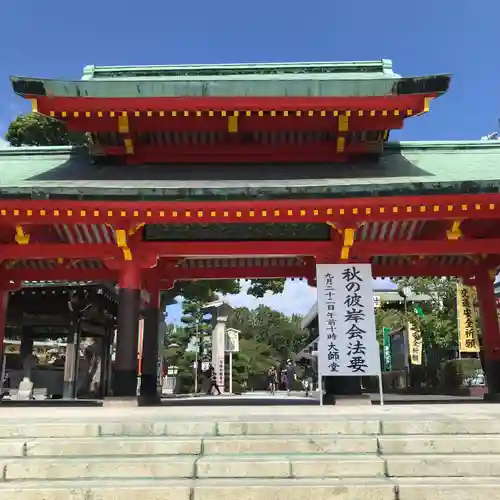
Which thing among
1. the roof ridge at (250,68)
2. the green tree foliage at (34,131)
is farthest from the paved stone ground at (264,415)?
the green tree foliage at (34,131)

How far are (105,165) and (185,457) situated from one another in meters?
9.11

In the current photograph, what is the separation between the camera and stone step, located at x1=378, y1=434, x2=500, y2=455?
636cm

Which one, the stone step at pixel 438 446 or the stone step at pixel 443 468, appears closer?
the stone step at pixel 443 468

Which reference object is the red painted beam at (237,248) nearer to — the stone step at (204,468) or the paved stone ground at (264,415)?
the paved stone ground at (264,415)

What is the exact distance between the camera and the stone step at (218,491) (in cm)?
530

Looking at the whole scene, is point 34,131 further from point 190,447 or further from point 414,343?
point 190,447

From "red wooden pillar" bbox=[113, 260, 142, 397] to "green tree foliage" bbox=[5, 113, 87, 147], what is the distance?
17222 mm

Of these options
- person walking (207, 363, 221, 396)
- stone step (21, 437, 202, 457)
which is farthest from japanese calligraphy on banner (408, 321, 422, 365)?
stone step (21, 437, 202, 457)

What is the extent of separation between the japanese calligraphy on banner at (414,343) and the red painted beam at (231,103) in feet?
43.3

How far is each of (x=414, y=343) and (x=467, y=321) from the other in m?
5.07

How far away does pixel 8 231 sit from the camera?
40.2ft

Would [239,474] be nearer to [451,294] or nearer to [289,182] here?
[289,182]

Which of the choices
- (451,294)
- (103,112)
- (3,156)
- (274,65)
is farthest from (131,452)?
(451,294)

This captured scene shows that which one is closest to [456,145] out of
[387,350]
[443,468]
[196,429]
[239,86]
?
[239,86]
